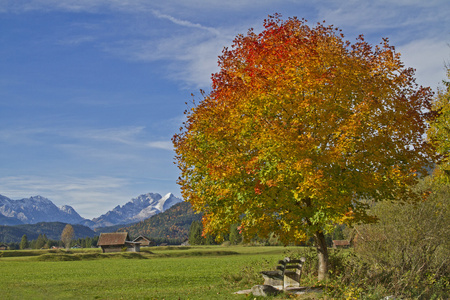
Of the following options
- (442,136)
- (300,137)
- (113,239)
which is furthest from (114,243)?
(300,137)

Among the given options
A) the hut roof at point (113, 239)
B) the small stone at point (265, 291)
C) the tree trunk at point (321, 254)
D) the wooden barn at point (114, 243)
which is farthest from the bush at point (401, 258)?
the hut roof at point (113, 239)

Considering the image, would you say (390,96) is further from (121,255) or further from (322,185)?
(121,255)

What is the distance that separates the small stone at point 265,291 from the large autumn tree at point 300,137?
2.59m

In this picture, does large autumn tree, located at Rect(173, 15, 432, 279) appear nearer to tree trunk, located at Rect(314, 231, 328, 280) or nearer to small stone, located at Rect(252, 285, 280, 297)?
tree trunk, located at Rect(314, 231, 328, 280)

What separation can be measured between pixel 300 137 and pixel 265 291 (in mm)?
7017

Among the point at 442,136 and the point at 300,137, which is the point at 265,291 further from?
the point at 442,136

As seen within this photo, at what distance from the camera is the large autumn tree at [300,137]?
1678 centimetres

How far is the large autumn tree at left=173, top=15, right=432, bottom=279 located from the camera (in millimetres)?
16781

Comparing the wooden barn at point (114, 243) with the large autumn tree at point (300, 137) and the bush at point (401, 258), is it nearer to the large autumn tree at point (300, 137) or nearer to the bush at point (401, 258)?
the bush at point (401, 258)

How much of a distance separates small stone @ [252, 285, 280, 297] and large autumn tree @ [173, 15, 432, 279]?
2586 mm

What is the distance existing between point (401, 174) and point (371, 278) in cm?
495

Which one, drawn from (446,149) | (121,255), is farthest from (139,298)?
(121,255)

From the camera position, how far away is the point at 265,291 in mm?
17266

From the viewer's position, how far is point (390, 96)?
18625 millimetres
